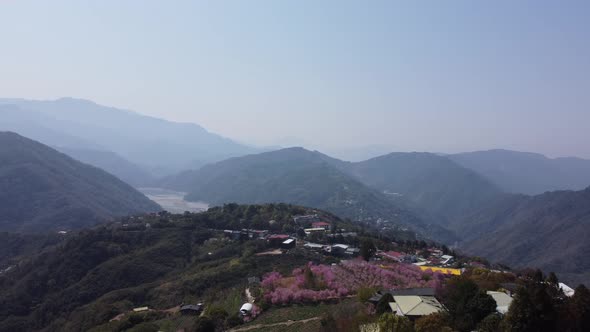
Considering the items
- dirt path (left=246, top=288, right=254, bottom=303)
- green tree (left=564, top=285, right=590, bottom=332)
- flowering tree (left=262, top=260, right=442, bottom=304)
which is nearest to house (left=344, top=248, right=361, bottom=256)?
flowering tree (left=262, top=260, right=442, bottom=304)

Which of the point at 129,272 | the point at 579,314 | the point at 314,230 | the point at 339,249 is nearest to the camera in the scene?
the point at 579,314

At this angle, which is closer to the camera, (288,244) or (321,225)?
(288,244)

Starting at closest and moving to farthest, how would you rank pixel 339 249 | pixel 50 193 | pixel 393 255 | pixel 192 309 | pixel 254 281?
1. pixel 192 309
2. pixel 254 281
3. pixel 393 255
4. pixel 339 249
5. pixel 50 193

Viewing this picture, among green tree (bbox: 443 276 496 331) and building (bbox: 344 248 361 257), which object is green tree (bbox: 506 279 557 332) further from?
building (bbox: 344 248 361 257)

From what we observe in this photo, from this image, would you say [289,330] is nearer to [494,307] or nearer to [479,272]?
[494,307]

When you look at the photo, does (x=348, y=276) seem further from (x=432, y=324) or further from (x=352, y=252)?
(x=352, y=252)

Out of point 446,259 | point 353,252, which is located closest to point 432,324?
point 353,252

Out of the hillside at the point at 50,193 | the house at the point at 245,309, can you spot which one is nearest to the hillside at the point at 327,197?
the hillside at the point at 50,193
